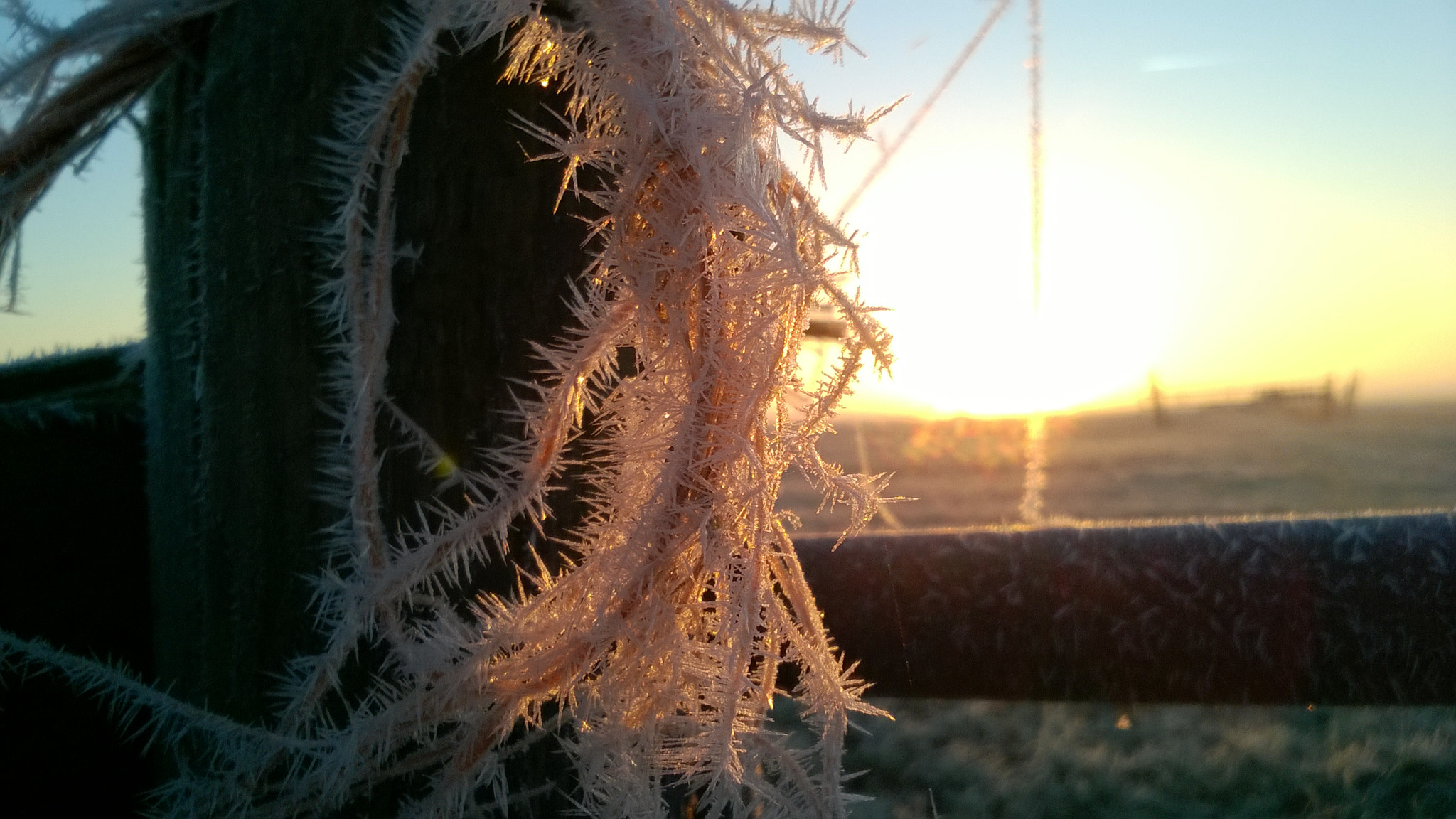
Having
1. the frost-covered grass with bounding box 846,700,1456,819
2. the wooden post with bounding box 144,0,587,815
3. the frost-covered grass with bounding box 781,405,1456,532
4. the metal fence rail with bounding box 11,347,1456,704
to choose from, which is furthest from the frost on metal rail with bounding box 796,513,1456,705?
the frost-covered grass with bounding box 781,405,1456,532

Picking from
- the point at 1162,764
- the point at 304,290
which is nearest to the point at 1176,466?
the point at 1162,764

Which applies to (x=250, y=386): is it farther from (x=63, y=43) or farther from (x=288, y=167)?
(x=63, y=43)

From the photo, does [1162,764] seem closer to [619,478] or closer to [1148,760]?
[1148,760]

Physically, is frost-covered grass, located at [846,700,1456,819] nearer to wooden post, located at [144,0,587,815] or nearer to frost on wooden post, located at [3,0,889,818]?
frost on wooden post, located at [3,0,889,818]

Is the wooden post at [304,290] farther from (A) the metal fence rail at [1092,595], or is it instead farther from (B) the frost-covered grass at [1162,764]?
(B) the frost-covered grass at [1162,764]

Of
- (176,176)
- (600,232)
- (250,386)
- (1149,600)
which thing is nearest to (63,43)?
(176,176)

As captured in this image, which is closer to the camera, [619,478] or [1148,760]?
[619,478]

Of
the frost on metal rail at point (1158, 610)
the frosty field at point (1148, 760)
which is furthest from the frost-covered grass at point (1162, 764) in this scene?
the frost on metal rail at point (1158, 610)
